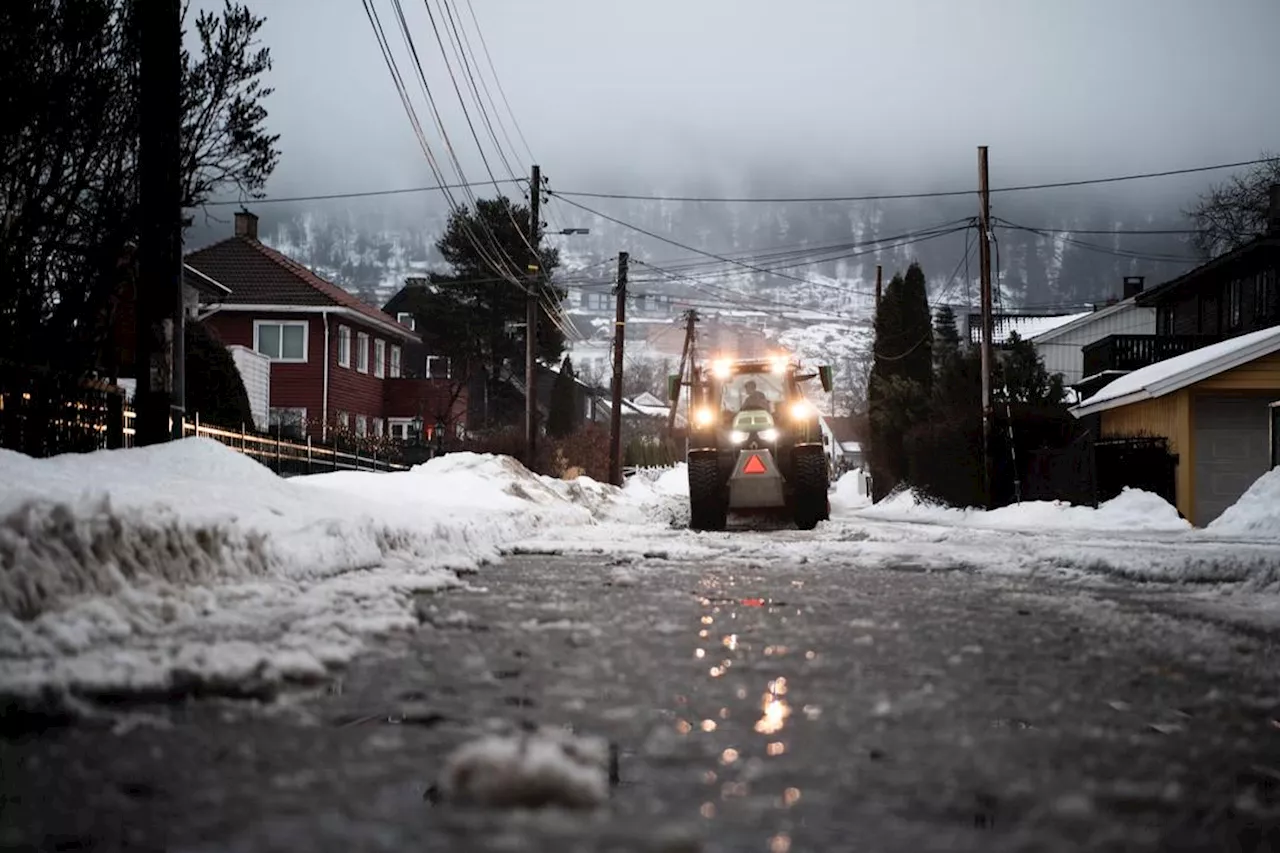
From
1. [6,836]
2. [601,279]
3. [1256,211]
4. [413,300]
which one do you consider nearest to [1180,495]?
[601,279]

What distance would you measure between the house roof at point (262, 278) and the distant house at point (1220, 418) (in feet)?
91.2

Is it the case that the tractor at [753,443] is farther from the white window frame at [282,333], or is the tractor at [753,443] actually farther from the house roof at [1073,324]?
the house roof at [1073,324]

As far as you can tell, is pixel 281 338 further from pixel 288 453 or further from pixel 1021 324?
pixel 1021 324

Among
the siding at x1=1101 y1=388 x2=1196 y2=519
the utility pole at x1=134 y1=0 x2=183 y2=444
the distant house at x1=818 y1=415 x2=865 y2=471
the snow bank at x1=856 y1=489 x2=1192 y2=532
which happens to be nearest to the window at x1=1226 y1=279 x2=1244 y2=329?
the siding at x1=1101 y1=388 x2=1196 y2=519

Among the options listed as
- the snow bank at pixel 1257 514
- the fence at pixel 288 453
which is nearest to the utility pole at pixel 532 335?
the fence at pixel 288 453

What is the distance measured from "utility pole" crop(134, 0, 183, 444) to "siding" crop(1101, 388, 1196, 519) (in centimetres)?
2147

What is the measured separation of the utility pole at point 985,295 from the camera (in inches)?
1077

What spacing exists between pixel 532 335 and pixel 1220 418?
17885mm

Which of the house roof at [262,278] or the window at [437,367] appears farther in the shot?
the window at [437,367]

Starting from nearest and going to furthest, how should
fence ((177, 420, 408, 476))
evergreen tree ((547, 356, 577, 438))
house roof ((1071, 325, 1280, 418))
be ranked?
1. fence ((177, 420, 408, 476))
2. house roof ((1071, 325, 1280, 418))
3. evergreen tree ((547, 356, 577, 438))

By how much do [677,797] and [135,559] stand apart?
13.6 ft

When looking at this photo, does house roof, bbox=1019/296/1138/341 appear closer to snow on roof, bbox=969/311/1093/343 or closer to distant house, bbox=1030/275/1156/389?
distant house, bbox=1030/275/1156/389

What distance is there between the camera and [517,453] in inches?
1362

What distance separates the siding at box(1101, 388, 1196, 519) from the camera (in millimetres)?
24625
